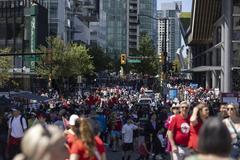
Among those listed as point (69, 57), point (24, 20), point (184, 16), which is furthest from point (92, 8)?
point (69, 57)

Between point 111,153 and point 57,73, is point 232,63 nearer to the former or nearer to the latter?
point 57,73

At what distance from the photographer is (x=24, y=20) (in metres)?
95.2

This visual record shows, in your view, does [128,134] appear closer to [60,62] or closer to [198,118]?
[198,118]

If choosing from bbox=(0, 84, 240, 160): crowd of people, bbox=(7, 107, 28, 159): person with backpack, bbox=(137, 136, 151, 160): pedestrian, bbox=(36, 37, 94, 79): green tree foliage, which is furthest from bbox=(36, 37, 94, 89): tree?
bbox=(7, 107, 28, 159): person with backpack

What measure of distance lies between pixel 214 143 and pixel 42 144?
1172 millimetres

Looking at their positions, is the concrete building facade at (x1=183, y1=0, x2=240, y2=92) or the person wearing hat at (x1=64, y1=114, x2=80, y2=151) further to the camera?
the concrete building facade at (x1=183, y1=0, x2=240, y2=92)

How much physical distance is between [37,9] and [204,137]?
88.5 meters

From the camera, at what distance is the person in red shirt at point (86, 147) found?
7.41 meters

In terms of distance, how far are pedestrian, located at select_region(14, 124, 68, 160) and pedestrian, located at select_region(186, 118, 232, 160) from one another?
0.99 meters

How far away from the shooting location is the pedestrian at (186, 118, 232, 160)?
13.9ft

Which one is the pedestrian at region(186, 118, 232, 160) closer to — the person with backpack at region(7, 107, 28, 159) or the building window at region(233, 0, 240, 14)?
the person with backpack at region(7, 107, 28, 159)

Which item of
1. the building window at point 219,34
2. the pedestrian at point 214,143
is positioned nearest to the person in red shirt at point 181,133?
the pedestrian at point 214,143

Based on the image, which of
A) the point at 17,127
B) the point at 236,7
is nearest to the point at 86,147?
the point at 17,127

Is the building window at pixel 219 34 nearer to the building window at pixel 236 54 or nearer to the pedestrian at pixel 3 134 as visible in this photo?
the building window at pixel 236 54
